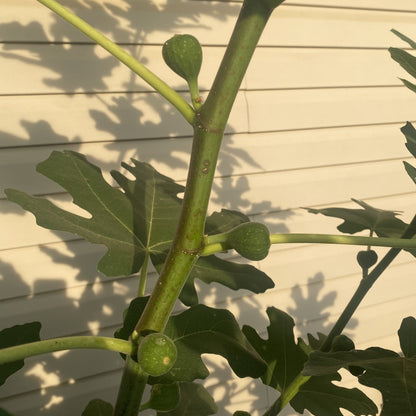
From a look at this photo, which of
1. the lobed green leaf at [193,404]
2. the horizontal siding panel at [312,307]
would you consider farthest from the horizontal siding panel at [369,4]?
the lobed green leaf at [193,404]

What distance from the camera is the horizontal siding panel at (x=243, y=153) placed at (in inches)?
55.9

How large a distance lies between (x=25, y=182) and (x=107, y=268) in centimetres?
80

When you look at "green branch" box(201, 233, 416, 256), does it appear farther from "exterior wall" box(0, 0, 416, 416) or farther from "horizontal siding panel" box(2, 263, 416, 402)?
"horizontal siding panel" box(2, 263, 416, 402)

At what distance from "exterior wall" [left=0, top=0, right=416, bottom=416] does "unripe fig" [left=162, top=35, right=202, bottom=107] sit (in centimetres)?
97

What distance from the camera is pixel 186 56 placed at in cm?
49

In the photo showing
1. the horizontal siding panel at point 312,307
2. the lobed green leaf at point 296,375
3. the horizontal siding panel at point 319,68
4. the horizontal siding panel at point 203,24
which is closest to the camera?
the lobed green leaf at point 296,375

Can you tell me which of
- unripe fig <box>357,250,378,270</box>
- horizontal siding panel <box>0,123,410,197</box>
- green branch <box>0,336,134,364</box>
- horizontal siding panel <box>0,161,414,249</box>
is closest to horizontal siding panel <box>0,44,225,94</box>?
horizontal siding panel <box>0,123,410,197</box>

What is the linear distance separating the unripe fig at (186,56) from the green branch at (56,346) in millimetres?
220

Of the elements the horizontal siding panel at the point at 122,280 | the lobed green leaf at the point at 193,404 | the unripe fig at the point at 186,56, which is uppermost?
the horizontal siding panel at the point at 122,280

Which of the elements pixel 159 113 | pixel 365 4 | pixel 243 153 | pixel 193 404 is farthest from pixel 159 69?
pixel 193 404

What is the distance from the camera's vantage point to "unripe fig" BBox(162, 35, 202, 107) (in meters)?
0.49

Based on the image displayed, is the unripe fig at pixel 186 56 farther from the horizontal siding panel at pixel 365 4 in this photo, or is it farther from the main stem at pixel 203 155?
the horizontal siding panel at pixel 365 4

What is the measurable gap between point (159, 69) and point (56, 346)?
1.19 metres

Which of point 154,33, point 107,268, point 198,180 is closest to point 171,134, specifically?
point 154,33
